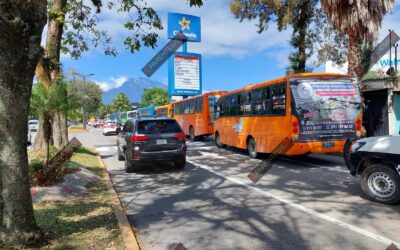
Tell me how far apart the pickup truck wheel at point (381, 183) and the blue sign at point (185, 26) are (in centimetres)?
2913

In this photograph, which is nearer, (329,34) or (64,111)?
(64,111)

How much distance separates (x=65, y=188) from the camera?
798 centimetres

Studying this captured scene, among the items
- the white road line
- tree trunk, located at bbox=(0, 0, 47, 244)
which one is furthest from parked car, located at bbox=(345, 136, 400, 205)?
Result: tree trunk, located at bbox=(0, 0, 47, 244)

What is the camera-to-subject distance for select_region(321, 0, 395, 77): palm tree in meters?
14.8

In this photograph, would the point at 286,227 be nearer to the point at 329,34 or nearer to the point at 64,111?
the point at 64,111

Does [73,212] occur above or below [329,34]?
below

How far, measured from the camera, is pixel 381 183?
22.3 ft

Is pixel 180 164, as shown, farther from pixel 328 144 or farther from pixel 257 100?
pixel 328 144

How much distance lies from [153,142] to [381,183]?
20.8 ft

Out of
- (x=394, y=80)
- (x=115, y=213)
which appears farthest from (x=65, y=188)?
(x=394, y=80)

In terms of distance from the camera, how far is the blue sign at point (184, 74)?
3409 centimetres

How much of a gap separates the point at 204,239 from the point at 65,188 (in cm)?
413

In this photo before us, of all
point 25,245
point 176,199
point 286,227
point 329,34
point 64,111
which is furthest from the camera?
point 329,34

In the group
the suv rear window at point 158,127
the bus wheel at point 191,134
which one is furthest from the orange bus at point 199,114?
the suv rear window at point 158,127
